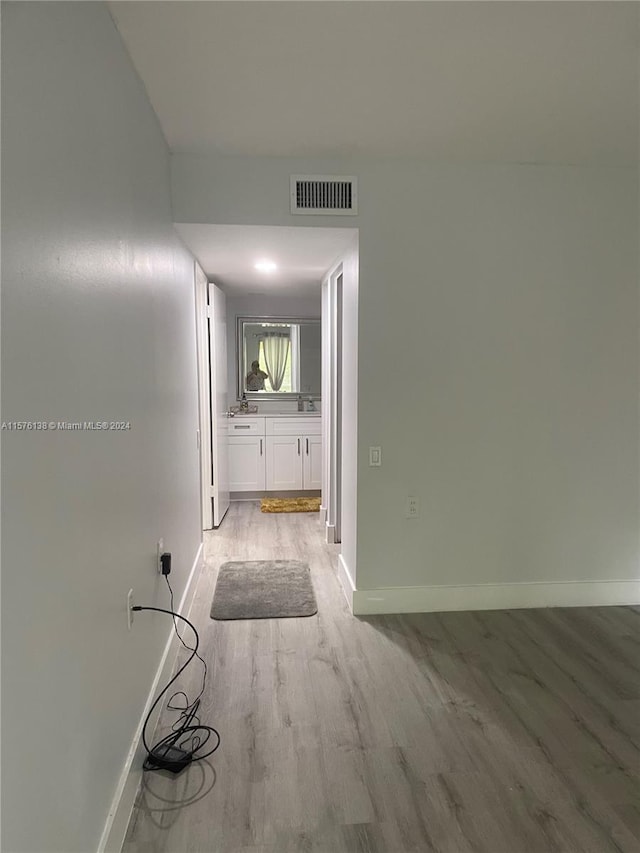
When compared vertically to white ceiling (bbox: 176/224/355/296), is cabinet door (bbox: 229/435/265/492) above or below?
below

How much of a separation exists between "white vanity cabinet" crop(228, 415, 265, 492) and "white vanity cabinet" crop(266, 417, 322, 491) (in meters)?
0.07

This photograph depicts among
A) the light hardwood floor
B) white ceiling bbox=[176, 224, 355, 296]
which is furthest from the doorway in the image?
the light hardwood floor

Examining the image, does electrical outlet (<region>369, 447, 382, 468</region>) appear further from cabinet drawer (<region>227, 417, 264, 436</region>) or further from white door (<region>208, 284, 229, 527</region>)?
cabinet drawer (<region>227, 417, 264, 436</region>)

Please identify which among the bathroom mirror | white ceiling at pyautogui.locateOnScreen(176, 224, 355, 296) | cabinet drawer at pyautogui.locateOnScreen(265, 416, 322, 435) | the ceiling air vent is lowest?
cabinet drawer at pyautogui.locateOnScreen(265, 416, 322, 435)

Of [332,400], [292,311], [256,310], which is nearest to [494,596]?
[332,400]

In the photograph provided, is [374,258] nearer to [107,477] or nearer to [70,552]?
[107,477]

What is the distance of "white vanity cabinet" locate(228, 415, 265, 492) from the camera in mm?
4840

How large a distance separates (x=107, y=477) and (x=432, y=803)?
142 cm

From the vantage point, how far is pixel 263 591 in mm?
2992

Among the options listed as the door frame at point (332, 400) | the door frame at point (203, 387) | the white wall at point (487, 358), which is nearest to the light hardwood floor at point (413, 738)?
the white wall at point (487, 358)

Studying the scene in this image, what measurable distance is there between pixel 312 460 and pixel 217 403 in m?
1.42

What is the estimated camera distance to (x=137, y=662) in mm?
1646

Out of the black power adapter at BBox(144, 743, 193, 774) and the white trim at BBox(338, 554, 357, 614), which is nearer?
the black power adapter at BBox(144, 743, 193, 774)

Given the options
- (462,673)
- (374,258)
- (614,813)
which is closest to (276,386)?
(374,258)
